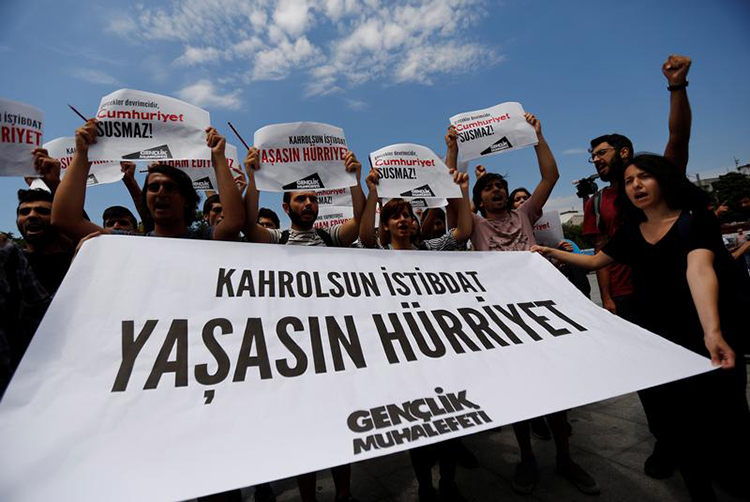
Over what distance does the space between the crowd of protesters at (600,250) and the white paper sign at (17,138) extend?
114 millimetres

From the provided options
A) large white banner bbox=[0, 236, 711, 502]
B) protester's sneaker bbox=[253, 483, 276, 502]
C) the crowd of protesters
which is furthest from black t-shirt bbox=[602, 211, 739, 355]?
protester's sneaker bbox=[253, 483, 276, 502]

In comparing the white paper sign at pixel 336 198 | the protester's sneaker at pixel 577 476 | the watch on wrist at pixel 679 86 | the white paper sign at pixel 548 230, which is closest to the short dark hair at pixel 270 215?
the white paper sign at pixel 336 198

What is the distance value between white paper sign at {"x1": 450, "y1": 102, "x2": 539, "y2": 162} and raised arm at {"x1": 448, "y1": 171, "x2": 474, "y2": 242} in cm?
36

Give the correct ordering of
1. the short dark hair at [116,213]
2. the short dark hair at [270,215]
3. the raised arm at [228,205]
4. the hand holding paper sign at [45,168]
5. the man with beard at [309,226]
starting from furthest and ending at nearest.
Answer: the short dark hair at [270,215] < the short dark hair at [116,213] < the man with beard at [309,226] < the hand holding paper sign at [45,168] < the raised arm at [228,205]

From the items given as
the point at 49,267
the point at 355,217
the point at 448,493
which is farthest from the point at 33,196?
the point at 448,493

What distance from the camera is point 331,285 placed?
209 centimetres

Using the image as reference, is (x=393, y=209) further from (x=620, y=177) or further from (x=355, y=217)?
(x=620, y=177)

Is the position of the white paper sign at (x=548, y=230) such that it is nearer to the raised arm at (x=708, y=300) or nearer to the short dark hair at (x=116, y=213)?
the raised arm at (x=708, y=300)

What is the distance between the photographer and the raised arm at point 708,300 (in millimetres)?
1680

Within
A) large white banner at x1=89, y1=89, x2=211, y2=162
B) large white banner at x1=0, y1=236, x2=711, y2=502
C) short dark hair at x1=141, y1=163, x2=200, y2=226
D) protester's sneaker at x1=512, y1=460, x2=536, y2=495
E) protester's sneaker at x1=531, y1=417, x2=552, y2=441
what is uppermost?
large white banner at x1=89, y1=89, x2=211, y2=162

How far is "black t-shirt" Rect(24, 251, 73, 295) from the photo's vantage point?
8.45 feet

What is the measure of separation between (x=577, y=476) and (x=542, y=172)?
2.55 meters

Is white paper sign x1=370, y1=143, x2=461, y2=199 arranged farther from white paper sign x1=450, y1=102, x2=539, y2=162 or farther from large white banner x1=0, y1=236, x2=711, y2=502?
large white banner x1=0, y1=236, x2=711, y2=502

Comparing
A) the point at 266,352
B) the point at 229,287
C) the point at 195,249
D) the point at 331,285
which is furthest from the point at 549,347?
the point at 195,249
